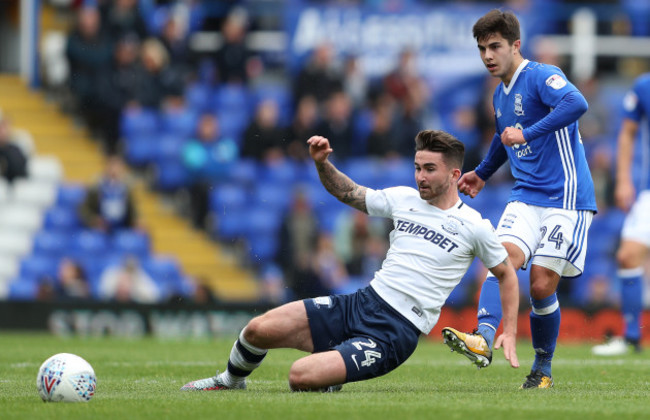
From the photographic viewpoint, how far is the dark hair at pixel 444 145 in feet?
24.5

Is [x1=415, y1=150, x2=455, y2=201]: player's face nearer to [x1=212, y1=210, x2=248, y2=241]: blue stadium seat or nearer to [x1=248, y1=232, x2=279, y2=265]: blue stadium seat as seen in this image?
[x1=248, y1=232, x2=279, y2=265]: blue stadium seat

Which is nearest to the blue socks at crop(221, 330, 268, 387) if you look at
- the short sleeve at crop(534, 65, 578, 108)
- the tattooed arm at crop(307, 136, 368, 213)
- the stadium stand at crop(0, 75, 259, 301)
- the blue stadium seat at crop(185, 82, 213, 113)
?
the tattooed arm at crop(307, 136, 368, 213)

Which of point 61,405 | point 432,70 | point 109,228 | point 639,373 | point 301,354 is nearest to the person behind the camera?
point 61,405

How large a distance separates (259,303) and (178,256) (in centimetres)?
253

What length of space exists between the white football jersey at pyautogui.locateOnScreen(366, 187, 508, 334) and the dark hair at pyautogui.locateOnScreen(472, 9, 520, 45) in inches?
47.3

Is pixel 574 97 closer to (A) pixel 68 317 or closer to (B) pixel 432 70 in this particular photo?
(A) pixel 68 317

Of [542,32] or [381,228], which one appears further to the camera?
[542,32]

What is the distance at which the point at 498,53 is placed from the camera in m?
7.93

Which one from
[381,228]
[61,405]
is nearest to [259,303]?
[381,228]

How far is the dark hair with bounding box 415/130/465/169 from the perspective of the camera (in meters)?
7.47

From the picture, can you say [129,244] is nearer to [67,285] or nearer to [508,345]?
[67,285]

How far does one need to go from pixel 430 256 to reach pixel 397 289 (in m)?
0.31

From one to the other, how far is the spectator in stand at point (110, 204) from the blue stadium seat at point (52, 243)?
1.70ft

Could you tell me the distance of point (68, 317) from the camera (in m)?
15.5
